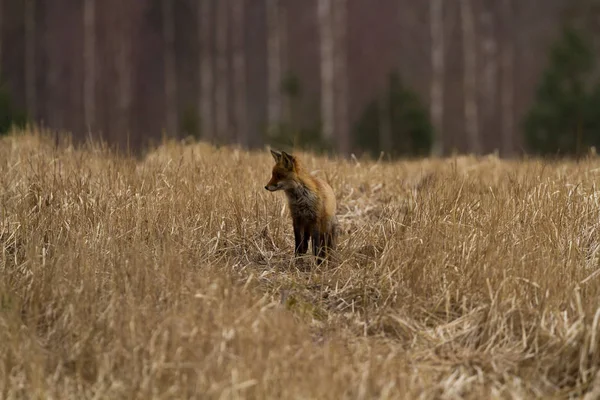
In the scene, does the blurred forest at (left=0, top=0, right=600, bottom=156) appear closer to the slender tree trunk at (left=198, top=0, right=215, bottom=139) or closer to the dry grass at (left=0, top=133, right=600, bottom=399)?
the slender tree trunk at (left=198, top=0, right=215, bottom=139)

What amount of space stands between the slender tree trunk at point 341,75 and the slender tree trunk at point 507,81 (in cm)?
655

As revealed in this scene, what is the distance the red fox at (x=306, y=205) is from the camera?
5.42 m

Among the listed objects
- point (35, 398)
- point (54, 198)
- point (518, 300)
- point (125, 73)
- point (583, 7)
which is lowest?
point (35, 398)

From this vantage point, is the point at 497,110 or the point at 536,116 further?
the point at 497,110

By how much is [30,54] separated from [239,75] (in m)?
9.27

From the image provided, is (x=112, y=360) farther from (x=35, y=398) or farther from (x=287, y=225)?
(x=287, y=225)

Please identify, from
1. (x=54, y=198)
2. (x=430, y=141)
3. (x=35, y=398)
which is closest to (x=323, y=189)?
(x=54, y=198)

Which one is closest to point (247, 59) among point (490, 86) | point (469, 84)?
point (469, 84)

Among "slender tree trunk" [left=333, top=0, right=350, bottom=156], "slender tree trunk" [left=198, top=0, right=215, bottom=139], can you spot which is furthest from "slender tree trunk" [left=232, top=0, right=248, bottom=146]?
"slender tree trunk" [left=333, top=0, right=350, bottom=156]

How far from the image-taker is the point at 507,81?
30125 millimetres

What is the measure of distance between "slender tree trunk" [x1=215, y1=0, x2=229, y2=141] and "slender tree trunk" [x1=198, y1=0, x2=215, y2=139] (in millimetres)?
364

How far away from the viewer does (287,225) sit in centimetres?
633

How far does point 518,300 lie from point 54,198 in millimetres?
3769

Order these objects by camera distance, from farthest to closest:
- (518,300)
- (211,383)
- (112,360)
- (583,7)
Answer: (583,7), (518,300), (112,360), (211,383)
